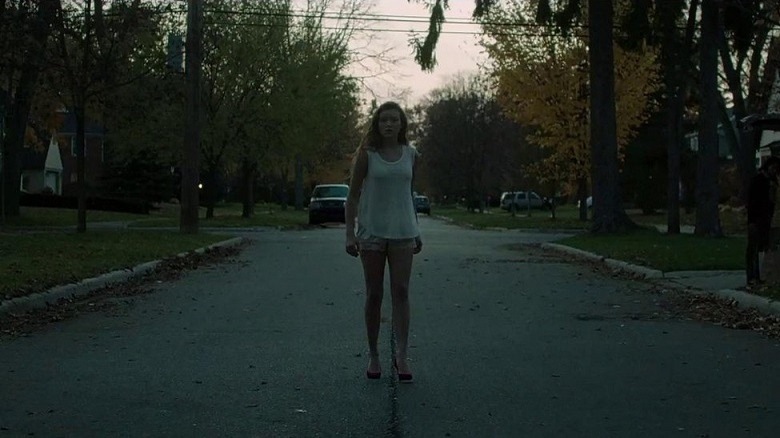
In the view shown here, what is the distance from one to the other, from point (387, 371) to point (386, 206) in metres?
1.44

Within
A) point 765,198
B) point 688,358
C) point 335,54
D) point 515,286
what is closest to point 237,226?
point 335,54

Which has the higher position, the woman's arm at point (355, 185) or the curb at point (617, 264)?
the woman's arm at point (355, 185)

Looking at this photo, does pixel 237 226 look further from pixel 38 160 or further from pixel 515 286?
pixel 38 160

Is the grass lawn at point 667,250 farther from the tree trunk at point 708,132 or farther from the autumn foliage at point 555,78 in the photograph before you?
→ the autumn foliage at point 555,78

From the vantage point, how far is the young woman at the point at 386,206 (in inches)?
292

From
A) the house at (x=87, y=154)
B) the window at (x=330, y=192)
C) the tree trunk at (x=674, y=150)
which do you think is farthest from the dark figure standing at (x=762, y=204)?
the house at (x=87, y=154)

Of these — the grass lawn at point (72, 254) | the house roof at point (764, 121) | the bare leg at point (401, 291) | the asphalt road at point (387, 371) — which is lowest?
the asphalt road at point (387, 371)

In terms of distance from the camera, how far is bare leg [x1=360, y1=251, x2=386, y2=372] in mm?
7488

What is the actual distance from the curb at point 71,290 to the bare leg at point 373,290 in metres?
4.86

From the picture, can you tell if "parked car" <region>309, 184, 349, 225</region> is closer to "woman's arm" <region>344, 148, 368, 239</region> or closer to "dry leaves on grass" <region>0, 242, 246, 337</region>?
"dry leaves on grass" <region>0, 242, 246, 337</region>

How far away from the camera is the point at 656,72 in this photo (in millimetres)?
38188

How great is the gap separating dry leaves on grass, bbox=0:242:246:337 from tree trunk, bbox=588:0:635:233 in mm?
10582

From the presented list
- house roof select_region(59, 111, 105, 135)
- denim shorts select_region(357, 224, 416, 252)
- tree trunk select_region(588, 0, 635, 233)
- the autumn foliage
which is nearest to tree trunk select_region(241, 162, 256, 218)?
the autumn foliage

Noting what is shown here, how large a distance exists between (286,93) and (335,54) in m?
6.96
